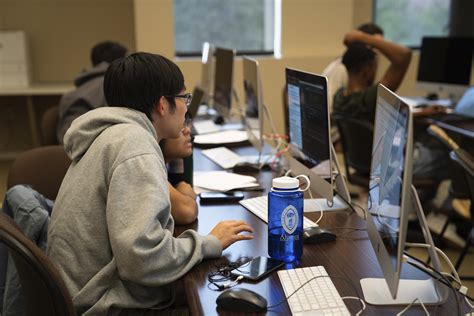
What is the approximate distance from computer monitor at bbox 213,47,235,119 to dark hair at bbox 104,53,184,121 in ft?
6.04

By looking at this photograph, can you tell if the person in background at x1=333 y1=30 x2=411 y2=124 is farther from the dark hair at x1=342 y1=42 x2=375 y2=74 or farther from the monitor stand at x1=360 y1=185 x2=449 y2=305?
the monitor stand at x1=360 y1=185 x2=449 y2=305

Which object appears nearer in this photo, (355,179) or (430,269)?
(430,269)

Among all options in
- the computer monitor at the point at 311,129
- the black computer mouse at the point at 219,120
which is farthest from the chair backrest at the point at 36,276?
the black computer mouse at the point at 219,120

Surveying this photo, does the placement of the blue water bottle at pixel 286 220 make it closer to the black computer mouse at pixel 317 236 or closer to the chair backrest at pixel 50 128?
the black computer mouse at pixel 317 236

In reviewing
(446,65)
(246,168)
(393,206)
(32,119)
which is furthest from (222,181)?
(32,119)

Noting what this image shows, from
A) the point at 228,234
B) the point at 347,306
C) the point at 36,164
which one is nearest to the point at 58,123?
the point at 36,164

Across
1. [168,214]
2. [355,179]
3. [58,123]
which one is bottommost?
[355,179]

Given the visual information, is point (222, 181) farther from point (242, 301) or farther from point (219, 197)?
point (242, 301)

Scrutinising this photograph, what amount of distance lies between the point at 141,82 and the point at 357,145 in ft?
7.62

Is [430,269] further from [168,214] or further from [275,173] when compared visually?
[275,173]

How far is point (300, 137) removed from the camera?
84.7 inches

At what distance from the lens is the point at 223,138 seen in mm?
3359

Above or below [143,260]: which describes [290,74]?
above

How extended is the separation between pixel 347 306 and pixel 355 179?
8.51 feet
